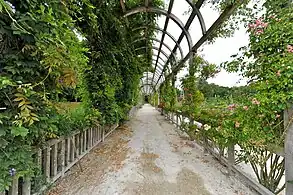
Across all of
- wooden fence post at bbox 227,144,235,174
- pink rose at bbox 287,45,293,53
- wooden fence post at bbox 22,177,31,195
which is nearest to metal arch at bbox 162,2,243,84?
pink rose at bbox 287,45,293,53

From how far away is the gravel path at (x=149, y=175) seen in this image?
265cm

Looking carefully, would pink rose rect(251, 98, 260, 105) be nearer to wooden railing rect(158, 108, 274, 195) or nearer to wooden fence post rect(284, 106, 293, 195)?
wooden fence post rect(284, 106, 293, 195)

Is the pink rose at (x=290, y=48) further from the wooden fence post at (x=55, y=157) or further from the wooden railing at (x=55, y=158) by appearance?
the wooden fence post at (x=55, y=157)

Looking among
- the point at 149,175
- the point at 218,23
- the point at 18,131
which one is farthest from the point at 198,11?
the point at 18,131

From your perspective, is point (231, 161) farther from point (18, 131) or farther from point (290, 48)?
point (18, 131)

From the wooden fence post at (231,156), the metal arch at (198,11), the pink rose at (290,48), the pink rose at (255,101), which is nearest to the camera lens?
the pink rose at (290,48)

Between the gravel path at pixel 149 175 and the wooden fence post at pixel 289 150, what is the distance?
740 mm

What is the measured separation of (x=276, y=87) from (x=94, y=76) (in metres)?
3.69

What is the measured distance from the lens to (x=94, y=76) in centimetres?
465

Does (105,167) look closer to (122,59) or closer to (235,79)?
(235,79)

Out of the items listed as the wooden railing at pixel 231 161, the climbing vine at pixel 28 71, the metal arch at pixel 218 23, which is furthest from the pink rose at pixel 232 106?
the climbing vine at pixel 28 71

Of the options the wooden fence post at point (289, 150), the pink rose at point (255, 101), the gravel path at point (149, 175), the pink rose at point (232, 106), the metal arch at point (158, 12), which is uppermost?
the metal arch at point (158, 12)

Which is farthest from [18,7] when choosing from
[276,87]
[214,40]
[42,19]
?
[214,40]

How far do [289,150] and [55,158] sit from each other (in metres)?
2.75
